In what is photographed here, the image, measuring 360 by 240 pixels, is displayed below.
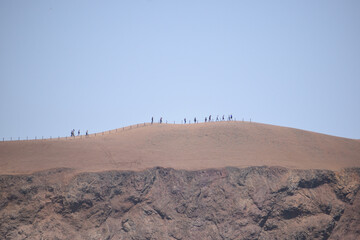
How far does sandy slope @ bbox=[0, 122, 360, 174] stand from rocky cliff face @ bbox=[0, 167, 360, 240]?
7.35 ft

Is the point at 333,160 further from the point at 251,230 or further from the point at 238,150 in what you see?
the point at 251,230

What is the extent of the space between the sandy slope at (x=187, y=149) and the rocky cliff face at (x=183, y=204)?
88.2 inches

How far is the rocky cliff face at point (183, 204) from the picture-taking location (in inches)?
2456

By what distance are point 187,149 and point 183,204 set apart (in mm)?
11074

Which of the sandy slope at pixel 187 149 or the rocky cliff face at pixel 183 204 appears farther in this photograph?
the sandy slope at pixel 187 149

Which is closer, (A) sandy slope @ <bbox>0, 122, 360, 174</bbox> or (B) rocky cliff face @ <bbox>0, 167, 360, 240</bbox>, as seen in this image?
(B) rocky cliff face @ <bbox>0, 167, 360, 240</bbox>

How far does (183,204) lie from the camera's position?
66.4m

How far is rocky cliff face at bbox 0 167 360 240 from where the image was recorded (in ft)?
205

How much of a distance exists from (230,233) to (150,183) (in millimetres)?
11507

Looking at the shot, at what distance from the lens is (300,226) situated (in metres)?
65.2

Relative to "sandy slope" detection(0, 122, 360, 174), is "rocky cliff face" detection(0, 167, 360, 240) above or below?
below

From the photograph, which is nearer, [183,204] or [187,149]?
[183,204]

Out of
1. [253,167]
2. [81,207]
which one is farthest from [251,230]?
[81,207]

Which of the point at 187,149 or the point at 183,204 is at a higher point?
the point at 187,149
